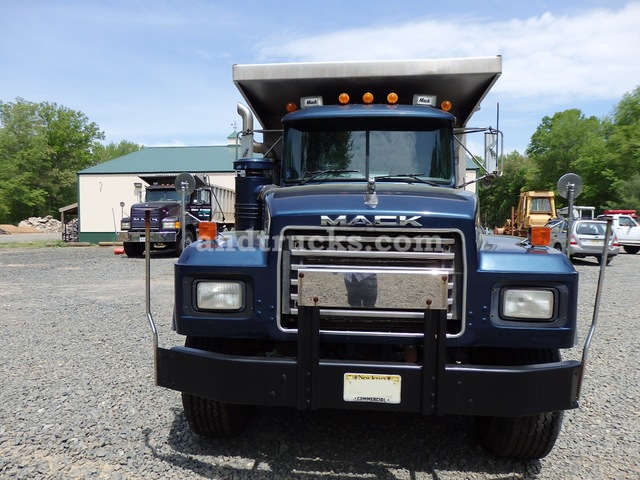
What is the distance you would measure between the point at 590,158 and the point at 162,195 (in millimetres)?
44845

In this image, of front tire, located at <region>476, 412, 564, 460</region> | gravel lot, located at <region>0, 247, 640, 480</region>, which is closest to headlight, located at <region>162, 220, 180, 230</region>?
gravel lot, located at <region>0, 247, 640, 480</region>

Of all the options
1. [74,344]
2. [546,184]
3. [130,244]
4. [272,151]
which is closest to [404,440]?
[272,151]

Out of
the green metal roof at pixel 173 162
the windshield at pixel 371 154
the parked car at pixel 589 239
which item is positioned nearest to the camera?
the windshield at pixel 371 154

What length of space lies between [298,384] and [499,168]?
304cm

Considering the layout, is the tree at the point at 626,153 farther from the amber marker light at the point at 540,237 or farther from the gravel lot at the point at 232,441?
the amber marker light at the point at 540,237

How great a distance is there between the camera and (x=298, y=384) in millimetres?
2762

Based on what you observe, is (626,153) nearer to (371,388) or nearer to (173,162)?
(173,162)

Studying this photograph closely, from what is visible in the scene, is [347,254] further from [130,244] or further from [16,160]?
[16,160]

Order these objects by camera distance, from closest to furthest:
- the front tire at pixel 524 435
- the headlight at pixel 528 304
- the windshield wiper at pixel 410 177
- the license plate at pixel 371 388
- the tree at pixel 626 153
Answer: the license plate at pixel 371 388, the headlight at pixel 528 304, the front tire at pixel 524 435, the windshield wiper at pixel 410 177, the tree at pixel 626 153

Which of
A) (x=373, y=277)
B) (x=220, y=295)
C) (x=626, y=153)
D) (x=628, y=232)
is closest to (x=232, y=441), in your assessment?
(x=220, y=295)

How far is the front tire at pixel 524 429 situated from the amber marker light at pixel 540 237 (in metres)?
0.64

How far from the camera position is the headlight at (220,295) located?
9.68 ft

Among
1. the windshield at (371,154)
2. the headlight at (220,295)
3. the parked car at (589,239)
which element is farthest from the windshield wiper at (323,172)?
the parked car at (589,239)

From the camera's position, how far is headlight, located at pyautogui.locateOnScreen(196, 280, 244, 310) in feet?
9.68
